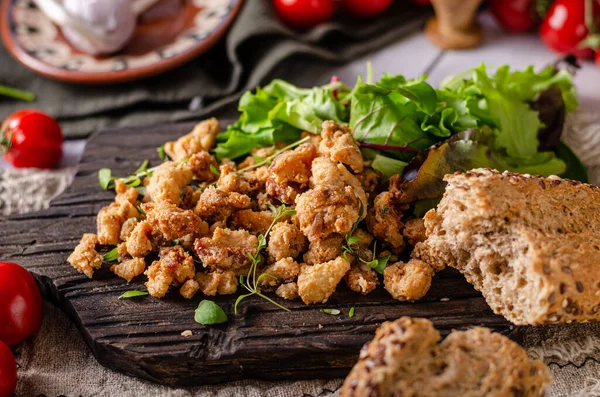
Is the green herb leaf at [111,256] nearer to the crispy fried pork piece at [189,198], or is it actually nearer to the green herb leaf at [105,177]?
the crispy fried pork piece at [189,198]

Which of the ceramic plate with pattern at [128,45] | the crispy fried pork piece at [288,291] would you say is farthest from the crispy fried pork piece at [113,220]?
the ceramic plate with pattern at [128,45]

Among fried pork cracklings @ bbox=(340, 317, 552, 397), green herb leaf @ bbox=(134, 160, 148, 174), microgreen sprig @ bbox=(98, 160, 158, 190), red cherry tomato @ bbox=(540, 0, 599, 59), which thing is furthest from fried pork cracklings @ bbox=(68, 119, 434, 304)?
red cherry tomato @ bbox=(540, 0, 599, 59)

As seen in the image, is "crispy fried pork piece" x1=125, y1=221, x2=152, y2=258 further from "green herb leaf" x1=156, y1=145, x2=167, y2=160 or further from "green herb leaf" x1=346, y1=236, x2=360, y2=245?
"green herb leaf" x1=346, y1=236, x2=360, y2=245

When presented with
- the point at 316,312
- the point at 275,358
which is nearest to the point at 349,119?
the point at 316,312

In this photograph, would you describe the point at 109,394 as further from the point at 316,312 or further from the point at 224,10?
the point at 224,10

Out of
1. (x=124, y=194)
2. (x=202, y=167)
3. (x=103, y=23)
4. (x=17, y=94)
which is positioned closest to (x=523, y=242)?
(x=202, y=167)

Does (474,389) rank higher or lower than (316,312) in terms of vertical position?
higher
